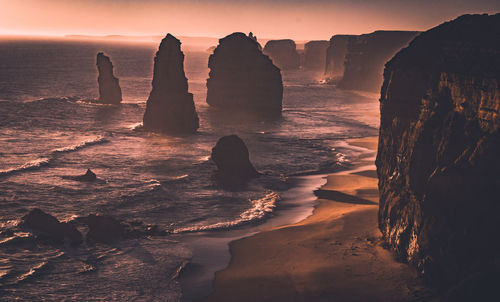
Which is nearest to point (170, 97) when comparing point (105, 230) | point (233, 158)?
point (233, 158)

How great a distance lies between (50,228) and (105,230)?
3.19m

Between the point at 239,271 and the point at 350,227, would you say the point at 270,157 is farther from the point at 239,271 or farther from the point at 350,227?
the point at 239,271

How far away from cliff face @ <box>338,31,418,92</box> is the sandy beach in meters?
125

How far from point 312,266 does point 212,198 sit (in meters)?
15.0

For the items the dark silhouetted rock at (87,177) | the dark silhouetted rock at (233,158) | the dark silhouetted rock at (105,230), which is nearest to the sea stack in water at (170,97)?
the dark silhouetted rock at (233,158)

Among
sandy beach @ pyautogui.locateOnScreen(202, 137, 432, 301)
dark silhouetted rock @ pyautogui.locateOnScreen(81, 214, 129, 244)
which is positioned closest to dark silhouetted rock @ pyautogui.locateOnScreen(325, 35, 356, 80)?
sandy beach @ pyautogui.locateOnScreen(202, 137, 432, 301)

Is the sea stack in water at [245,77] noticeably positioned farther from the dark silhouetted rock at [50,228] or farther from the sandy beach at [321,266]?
the dark silhouetted rock at [50,228]

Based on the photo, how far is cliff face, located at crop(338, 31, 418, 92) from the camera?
497 feet

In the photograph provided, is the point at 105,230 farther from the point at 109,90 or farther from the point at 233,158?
the point at 109,90

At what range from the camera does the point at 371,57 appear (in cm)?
15150

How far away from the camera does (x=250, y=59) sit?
88625mm

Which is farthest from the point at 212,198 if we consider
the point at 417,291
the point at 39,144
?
the point at 39,144

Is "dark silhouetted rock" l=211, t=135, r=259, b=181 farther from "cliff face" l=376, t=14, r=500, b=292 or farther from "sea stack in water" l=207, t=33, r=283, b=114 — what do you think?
"sea stack in water" l=207, t=33, r=283, b=114

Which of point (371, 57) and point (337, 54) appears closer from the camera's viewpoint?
point (371, 57)
